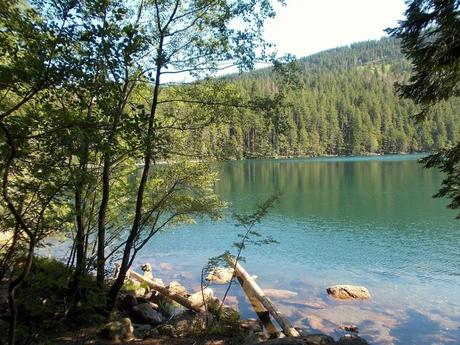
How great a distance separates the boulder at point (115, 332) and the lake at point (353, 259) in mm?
4531

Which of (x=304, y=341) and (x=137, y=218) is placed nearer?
(x=304, y=341)

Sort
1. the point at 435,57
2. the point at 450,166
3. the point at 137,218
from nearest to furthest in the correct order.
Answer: the point at 435,57 < the point at 450,166 < the point at 137,218

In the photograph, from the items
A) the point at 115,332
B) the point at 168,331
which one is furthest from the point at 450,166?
the point at 115,332

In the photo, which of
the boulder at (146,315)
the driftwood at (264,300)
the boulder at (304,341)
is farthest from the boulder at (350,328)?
the boulder at (146,315)

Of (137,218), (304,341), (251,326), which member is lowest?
(251,326)

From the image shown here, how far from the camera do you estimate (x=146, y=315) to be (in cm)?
1090

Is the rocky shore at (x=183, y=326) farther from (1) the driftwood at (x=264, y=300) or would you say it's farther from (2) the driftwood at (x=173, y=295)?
(1) the driftwood at (x=264, y=300)

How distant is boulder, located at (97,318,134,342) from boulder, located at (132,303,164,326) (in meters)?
2.10

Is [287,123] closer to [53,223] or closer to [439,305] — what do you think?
[53,223]

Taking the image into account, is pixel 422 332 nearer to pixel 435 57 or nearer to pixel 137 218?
pixel 435 57

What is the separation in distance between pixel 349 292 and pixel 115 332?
1026 cm

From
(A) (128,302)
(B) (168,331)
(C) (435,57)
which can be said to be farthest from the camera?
(A) (128,302)

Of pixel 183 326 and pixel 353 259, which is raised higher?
pixel 183 326

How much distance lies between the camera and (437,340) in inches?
470
